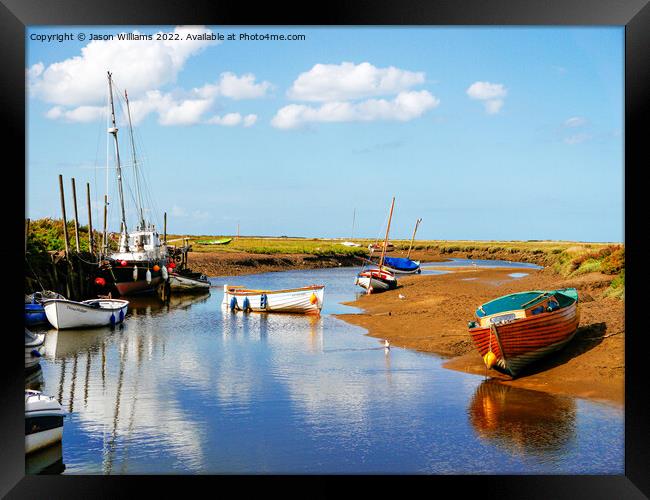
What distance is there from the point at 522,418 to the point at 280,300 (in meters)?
21.1

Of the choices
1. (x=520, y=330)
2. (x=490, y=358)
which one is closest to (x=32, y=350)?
(x=490, y=358)

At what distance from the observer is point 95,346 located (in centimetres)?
2420

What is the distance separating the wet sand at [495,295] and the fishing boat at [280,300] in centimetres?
221

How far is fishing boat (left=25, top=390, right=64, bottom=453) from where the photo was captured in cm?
1186

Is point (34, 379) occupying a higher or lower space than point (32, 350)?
lower

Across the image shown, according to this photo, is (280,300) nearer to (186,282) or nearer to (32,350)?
(186,282)

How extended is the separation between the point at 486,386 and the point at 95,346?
14.1 meters

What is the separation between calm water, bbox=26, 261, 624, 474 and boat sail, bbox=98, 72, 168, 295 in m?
16.5

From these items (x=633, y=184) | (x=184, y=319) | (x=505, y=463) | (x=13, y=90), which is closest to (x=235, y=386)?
(x=505, y=463)

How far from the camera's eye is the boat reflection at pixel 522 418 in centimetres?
1309

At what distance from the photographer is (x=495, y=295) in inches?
1294

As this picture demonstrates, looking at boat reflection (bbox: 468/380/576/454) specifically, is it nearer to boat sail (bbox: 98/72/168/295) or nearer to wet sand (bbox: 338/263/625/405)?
wet sand (bbox: 338/263/625/405)

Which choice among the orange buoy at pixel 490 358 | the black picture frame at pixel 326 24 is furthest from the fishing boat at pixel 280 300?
the black picture frame at pixel 326 24

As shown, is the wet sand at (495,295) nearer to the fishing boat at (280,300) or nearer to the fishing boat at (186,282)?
the fishing boat at (280,300)
